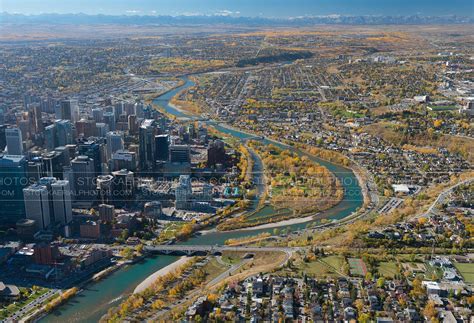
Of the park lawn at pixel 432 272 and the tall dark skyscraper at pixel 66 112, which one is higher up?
the tall dark skyscraper at pixel 66 112

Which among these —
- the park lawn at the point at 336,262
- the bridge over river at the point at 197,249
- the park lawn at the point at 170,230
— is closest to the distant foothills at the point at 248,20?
the park lawn at the point at 170,230

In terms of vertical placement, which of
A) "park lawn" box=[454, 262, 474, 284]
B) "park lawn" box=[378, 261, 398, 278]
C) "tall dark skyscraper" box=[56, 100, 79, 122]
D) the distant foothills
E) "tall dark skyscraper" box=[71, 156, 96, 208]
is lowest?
"park lawn" box=[454, 262, 474, 284]

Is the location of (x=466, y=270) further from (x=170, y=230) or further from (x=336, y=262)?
(x=170, y=230)

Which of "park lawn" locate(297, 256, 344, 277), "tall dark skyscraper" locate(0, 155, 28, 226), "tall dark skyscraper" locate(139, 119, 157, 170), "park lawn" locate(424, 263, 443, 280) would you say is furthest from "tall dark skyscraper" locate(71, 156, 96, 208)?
"park lawn" locate(424, 263, 443, 280)

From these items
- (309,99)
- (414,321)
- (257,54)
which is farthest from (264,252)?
(257,54)

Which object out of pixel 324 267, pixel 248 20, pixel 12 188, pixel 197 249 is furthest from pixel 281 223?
pixel 248 20

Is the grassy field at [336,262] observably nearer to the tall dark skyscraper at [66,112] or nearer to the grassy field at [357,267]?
the grassy field at [357,267]

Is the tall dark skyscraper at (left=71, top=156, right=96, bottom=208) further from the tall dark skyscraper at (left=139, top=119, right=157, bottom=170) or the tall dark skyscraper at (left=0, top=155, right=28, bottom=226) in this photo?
the tall dark skyscraper at (left=139, top=119, right=157, bottom=170)
